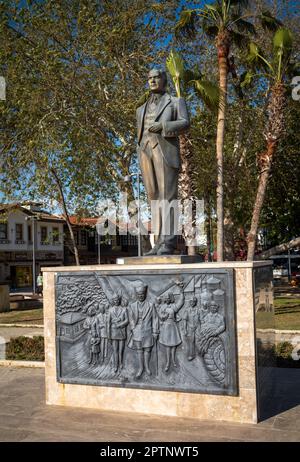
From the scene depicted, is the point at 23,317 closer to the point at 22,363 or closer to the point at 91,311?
the point at 22,363

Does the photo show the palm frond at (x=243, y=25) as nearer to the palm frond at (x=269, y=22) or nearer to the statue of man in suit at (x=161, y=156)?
the palm frond at (x=269, y=22)

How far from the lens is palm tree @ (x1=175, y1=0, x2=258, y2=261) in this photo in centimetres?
1422

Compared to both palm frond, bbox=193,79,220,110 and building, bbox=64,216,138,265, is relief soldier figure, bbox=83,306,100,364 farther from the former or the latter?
building, bbox=64,216,138,265

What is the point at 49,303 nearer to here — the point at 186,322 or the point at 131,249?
the point at 186,322

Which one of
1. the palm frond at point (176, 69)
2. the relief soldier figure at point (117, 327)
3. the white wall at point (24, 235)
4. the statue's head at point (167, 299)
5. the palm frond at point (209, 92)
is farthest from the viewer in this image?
the white wall at point (24, 235)

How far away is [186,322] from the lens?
6.08 m

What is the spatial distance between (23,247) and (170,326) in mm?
39507

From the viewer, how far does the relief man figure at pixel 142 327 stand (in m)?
6.28

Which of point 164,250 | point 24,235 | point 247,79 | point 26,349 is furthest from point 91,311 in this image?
point 24,235

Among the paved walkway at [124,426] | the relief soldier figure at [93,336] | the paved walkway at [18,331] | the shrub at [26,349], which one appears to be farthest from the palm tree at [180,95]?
the paved walkway at [124,426]

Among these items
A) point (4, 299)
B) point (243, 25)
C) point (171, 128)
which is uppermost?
point (243, 25)

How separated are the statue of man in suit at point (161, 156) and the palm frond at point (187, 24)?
8.86 m

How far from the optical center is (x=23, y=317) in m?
19.3
